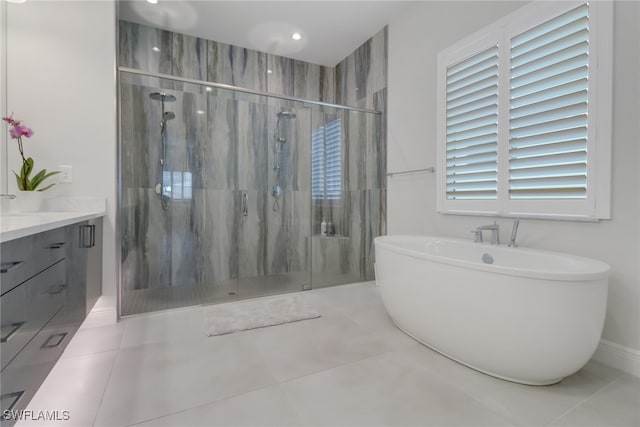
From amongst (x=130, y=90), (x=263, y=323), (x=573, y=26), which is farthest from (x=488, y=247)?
(x=130, y=90)

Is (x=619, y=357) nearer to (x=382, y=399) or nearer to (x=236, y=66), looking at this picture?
(x=382, y=399)

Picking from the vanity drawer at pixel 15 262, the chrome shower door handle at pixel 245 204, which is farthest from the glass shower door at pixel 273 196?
the vanity drawer at pixel 15 262

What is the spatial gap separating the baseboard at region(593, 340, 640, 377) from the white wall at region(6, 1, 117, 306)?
10.6 feet

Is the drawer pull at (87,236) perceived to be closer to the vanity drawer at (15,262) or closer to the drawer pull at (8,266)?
the vanity drawer at (15,262)

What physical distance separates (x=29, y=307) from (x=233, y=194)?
2.15 m

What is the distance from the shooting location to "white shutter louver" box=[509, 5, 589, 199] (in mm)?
1772

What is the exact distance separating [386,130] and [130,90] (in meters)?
2.50

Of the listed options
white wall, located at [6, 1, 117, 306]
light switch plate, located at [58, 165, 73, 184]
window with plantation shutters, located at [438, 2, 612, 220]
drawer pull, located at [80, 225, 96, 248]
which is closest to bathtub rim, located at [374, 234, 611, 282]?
window with plantation shutters, located at [438, 2, 612, 220]

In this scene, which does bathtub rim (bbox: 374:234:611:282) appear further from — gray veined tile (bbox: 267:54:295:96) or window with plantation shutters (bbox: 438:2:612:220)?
gray veined tile (bbox: 267:54:295:96)

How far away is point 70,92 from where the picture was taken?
2.13 m

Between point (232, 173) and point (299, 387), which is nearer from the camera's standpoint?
point (299, 387)

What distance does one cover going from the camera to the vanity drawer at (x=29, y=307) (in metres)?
0.91

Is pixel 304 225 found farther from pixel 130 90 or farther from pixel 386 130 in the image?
pixel 130 90

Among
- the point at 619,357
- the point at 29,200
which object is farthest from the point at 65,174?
the point at 619,357
